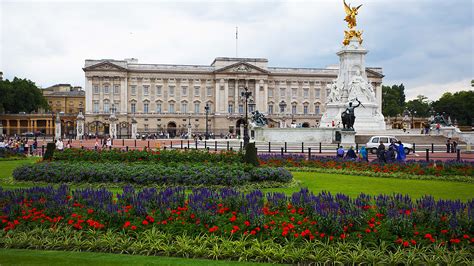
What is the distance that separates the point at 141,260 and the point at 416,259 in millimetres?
4394

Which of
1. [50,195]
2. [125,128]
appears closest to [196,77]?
[125,128]

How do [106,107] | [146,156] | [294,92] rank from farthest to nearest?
1. [294,92]
2. [106,107]
3. [146,156]

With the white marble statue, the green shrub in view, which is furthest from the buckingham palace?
the green shrub

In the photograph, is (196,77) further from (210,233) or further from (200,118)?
(210,233)

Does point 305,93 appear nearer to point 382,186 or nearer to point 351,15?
point 351,15

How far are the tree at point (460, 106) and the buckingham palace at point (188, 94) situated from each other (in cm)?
1651

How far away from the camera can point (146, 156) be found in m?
18.7

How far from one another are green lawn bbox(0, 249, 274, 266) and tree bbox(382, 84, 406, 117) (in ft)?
404

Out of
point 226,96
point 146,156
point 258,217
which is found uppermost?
point 226,96

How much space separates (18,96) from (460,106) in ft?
310

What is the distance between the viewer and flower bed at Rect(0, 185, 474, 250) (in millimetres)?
8234

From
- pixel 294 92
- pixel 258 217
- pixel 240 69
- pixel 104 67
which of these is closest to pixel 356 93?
pixel 258 217

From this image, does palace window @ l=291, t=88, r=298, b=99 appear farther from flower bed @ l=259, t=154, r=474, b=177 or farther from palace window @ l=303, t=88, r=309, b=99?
flower bed @ l=259, t=154, r=474, b=177

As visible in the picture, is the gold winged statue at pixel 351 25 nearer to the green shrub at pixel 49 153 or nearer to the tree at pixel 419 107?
the green shrub at pixel 49 153
